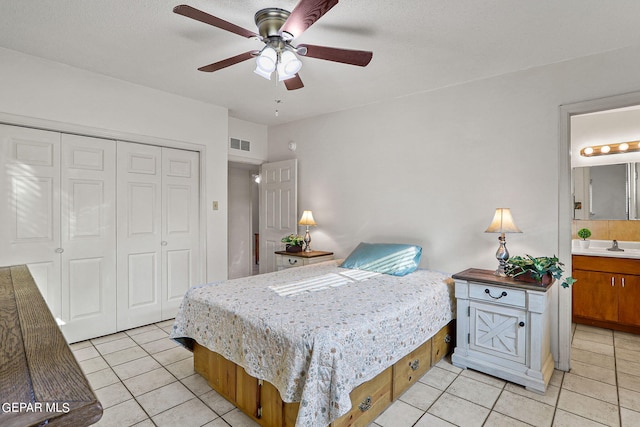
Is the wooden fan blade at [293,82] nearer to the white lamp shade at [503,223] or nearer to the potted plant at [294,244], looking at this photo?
the white lamp shade at [503,223]

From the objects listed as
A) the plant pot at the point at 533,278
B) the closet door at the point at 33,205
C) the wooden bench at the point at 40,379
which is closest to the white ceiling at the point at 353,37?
the closet door at the point at 33,205

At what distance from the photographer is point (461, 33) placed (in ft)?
7.75

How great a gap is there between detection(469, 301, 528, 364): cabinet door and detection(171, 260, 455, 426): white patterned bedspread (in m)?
0.24

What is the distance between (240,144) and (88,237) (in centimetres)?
226

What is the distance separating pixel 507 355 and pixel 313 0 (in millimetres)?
2755

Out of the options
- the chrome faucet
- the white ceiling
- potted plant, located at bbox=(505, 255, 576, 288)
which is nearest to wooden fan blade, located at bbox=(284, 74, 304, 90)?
the white ceiling

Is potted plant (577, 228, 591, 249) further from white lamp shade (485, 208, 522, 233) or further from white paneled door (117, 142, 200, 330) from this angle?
white paneled door (117, 142, 200, 330)

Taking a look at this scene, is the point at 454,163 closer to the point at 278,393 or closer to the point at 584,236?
the point at 584,236

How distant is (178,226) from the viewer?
388 centimetres

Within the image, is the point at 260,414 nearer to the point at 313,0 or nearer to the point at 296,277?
the point at 296,277

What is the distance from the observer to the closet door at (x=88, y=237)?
3.08 metres

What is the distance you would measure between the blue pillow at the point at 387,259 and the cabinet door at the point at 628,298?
2158 mm

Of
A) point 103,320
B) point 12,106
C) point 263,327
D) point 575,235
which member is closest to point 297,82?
point 263,327

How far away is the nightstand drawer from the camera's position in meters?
2.42
